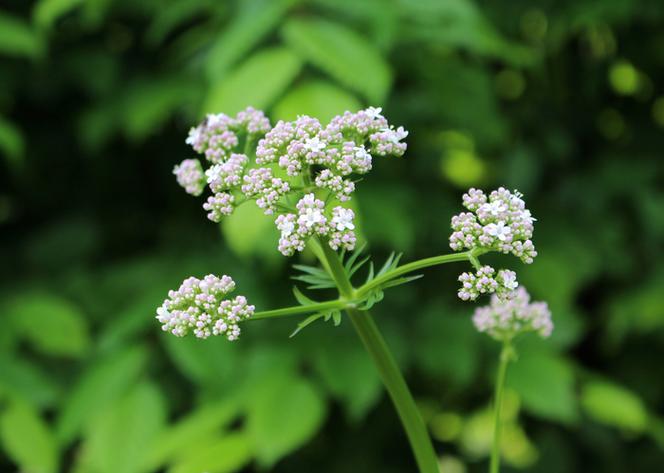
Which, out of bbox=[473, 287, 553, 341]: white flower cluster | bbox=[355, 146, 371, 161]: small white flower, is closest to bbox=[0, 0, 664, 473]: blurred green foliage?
bbox=[473, 287, 553, 341]: white flower cluster

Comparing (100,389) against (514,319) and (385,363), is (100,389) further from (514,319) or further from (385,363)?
(385,363)

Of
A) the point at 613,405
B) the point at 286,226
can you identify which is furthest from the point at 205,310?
the point at 613,405

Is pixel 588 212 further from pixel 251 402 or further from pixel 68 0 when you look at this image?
pixel 68 0

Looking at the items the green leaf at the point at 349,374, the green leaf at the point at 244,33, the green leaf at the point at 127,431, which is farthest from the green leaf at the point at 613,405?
the green leaf at the point at 244,33

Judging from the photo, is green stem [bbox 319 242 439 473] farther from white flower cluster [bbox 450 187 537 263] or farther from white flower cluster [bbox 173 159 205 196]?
white flower cluster [bbox 173 159 205 196]

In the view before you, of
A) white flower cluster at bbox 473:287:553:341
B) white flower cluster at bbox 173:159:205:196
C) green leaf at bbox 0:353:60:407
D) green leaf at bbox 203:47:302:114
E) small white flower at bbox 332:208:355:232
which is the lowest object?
white flower cluster at bbox 473:287:553:341

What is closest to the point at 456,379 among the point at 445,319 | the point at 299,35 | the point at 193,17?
the point at 445,319
